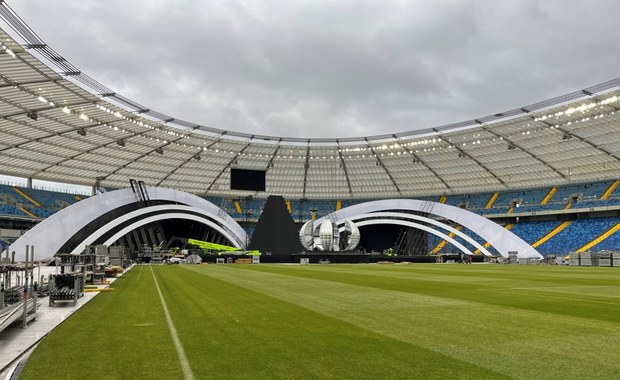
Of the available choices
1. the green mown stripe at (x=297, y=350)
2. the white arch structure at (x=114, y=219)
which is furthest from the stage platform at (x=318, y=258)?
the green mown stripe at (x=297, y=350)

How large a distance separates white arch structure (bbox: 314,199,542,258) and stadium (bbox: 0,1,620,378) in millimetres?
339

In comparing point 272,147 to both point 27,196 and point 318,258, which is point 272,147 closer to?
point 318,258

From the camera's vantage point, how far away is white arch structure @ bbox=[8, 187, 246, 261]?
55000mm

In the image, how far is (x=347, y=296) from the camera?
17547 millimetres

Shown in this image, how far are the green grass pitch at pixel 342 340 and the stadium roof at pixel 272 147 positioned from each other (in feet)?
118

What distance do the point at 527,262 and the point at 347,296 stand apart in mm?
56559

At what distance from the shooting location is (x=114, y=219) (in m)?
64.7

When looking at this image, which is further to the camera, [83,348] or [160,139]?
[160,139]

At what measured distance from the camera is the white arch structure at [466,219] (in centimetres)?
7388

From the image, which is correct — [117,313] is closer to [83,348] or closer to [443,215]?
[83,348]

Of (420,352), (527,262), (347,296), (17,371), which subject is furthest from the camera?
(527,262)

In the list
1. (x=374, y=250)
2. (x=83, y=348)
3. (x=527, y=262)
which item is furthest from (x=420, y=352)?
(x=374, y=250)

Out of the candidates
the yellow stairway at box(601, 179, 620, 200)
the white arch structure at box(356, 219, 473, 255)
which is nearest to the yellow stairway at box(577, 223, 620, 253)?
the yellow stairway at box(601, 179, 620, 200)

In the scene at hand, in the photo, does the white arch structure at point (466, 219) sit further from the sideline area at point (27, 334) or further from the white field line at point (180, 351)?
the white field line at point (180, 351)
